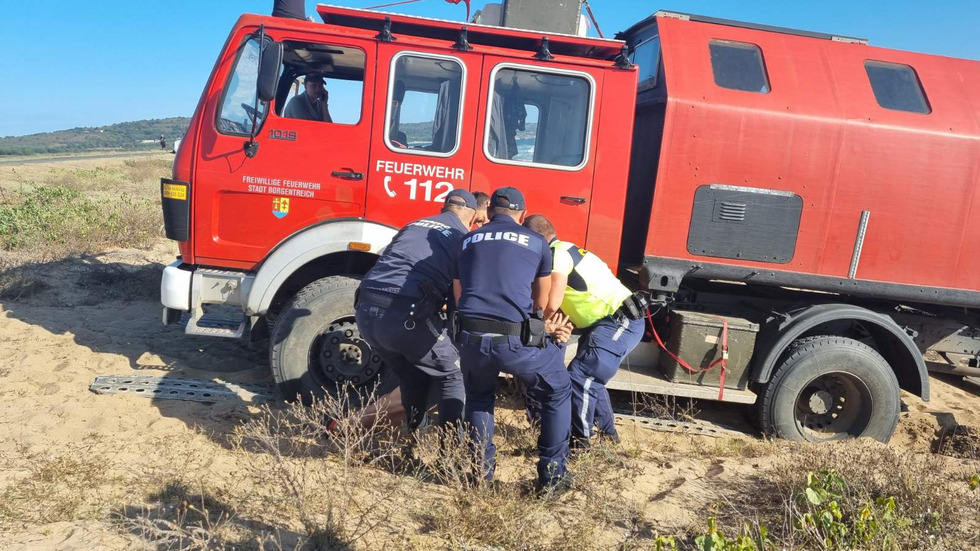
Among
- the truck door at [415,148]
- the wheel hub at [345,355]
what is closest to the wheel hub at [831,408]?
the truck door at [415,148]

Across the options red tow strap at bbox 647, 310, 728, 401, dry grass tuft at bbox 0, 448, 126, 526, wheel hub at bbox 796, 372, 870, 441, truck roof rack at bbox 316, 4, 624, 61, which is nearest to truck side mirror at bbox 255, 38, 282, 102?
truck roof rack at bbox 316, 4, 624, 61

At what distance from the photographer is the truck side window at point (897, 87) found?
14.9 ft

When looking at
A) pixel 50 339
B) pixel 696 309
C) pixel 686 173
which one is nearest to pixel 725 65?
pixel 686 173

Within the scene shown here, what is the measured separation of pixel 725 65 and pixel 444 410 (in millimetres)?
3028

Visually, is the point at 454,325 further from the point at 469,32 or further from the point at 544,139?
the point at 469,32

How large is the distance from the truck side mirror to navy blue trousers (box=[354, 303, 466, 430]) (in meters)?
1.50

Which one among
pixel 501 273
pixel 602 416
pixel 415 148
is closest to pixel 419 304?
pixel 501 273

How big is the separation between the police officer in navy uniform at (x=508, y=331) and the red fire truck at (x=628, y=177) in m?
1.05

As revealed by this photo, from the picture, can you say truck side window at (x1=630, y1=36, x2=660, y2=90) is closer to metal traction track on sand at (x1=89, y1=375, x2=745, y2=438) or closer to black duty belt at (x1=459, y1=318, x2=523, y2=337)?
black duty belt at (x1=459, y1=318, x2=523, y2=337)

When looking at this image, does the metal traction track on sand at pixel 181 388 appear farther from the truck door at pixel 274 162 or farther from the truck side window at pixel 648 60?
the truck side window at pixel 648 60

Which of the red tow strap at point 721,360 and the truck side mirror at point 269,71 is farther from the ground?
the truck side mirror at point 269,71

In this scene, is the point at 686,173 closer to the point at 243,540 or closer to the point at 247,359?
the point at 243,540

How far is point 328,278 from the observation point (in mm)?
4594

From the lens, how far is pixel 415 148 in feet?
15.1
